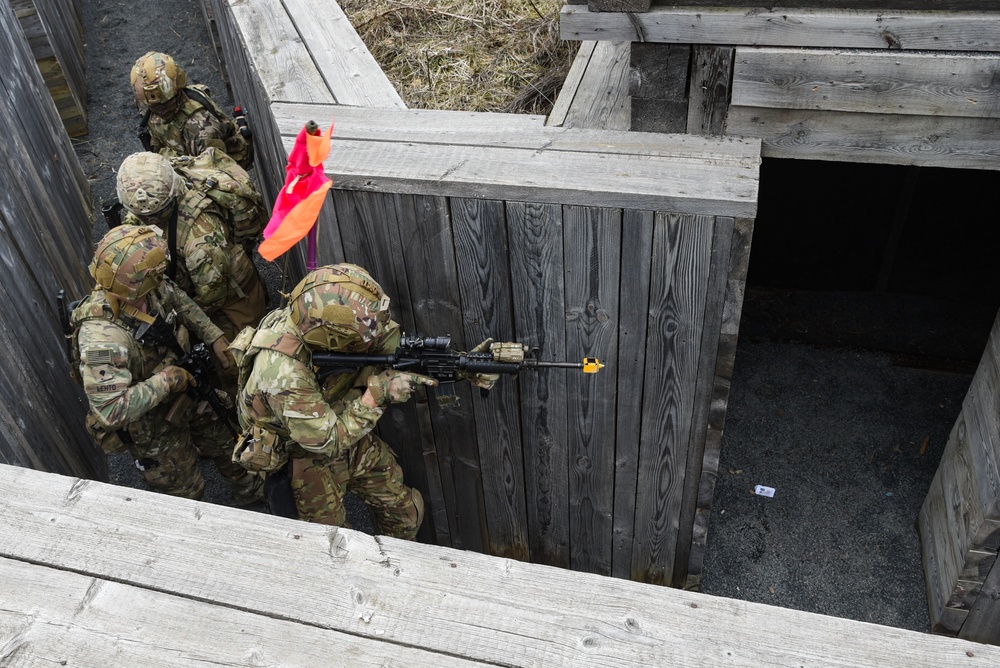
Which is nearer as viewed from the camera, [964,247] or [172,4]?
[964,247]

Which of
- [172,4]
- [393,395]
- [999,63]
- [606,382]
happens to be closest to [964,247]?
[999,63]

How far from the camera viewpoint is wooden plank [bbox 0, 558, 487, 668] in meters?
1.37

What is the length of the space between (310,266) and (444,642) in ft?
6.09

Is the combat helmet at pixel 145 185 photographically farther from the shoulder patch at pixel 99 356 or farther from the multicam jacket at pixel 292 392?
the multicam jacket at pixel 292 392

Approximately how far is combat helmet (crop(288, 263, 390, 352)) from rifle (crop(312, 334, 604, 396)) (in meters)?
0.10

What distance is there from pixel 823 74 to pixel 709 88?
0.38m

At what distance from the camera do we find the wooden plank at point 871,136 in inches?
110

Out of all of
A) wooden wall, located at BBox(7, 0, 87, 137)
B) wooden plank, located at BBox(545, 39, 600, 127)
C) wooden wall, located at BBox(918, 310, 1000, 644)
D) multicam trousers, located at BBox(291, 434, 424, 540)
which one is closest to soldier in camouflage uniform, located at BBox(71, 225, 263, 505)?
multicam trousers, located at BBox(291, 434, 424, 540)

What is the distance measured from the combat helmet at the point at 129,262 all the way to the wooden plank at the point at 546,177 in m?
1.16

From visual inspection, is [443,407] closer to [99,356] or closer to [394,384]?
[394,384]

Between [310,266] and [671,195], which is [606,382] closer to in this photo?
[671,195]

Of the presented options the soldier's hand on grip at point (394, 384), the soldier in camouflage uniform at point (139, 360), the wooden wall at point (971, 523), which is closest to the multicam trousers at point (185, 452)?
the soldier in camouflage uniform at point (139, 360)

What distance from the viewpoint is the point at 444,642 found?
1391mm

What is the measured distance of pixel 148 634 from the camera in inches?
55.5
